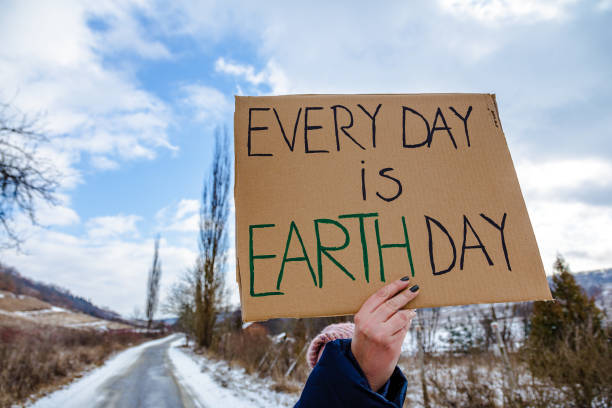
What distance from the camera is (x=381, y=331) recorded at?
0.82 m

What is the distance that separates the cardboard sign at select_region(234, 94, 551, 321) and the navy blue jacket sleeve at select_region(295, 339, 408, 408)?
0.12 m

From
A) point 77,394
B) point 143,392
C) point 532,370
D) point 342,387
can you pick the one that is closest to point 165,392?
point 143,392

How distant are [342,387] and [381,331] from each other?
0.61 feet

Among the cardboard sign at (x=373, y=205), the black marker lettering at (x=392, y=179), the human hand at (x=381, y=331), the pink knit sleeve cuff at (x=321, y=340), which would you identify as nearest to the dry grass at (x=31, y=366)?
the pink knit sleeve cuff at (x=321, y=340)

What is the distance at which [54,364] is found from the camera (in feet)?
29.9

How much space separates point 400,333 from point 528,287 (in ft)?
1.50

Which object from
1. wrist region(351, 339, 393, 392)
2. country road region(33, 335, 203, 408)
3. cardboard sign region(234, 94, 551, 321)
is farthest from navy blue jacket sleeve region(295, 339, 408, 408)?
country road region(33, 335, 203, 408)

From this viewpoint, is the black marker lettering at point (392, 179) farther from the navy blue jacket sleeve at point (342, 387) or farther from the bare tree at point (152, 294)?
the bare tree at point (152, 294)

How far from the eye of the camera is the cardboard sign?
3.12 feet

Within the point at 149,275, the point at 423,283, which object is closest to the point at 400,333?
the point at 423,283

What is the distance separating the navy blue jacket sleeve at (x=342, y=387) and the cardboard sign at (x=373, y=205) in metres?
0.12

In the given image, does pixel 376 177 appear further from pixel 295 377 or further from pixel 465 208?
pixel 295 377

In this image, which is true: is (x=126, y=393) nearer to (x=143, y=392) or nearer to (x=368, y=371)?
(x=143, y=392)

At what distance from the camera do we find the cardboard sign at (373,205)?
3.12ft
